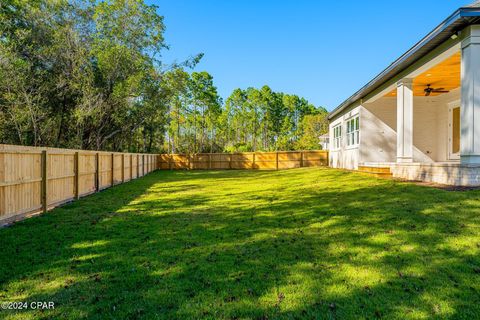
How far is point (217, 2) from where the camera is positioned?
691 inches

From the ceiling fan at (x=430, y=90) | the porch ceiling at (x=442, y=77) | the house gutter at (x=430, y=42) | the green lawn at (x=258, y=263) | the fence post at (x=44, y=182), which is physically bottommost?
the green lawn at (x=258, y=263)

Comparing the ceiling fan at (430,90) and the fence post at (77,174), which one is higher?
A: the ceiling fan at (430,90)

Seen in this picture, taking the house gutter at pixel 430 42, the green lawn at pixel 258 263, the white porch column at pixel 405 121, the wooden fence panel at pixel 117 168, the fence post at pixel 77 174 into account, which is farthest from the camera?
the wooden fence panel at pixel 117 168

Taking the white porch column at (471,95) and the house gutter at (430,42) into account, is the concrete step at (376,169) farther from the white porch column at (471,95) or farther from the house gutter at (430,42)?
the white porch column at (471,95)

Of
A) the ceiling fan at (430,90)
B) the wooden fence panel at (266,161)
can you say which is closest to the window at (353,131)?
the ceiling fan at (430,90)

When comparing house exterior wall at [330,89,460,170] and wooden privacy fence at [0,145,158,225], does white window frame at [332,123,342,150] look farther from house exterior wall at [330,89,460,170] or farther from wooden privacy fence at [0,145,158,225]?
wooden privacy fence at [0,145,158,225]

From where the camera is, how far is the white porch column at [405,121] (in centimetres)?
970

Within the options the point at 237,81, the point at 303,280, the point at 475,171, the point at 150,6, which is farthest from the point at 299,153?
the point at 237,81

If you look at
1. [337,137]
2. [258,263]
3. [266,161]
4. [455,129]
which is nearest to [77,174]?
[258,263]

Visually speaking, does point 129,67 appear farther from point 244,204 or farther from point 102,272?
point 102,272

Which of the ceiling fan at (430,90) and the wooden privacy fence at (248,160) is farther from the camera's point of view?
the wooden privacy fence at (248,160)

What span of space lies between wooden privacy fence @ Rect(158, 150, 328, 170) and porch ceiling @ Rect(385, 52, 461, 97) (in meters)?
12.0

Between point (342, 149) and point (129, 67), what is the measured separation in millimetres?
13710

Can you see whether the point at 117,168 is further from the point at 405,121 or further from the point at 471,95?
the point at 471,95
